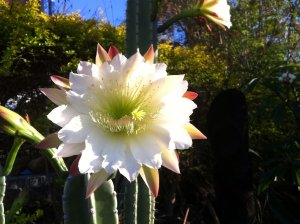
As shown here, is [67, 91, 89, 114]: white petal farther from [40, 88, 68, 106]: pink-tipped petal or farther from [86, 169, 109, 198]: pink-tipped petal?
[86, 169, 109, 198]: pink-tipped petal

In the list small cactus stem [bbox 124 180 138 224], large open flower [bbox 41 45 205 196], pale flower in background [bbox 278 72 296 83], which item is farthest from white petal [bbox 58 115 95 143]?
pale flower in background [bbox 278 72 296 83]

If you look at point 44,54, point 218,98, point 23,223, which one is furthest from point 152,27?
point 44,54

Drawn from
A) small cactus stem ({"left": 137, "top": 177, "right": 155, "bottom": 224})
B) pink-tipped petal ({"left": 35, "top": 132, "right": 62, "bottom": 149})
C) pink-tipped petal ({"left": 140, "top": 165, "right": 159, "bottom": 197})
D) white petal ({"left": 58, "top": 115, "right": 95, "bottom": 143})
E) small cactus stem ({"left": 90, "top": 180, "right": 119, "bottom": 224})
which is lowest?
small cactus stem ({"left": 137, "top": 177, "right": 155, "bottom": 224})

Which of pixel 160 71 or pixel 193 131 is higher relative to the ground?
pixel 160 71

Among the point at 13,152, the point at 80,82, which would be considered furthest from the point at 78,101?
the point at 13,152

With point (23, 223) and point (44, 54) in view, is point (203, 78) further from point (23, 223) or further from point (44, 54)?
point (23, 223)

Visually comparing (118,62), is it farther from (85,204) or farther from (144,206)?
(144,206)
